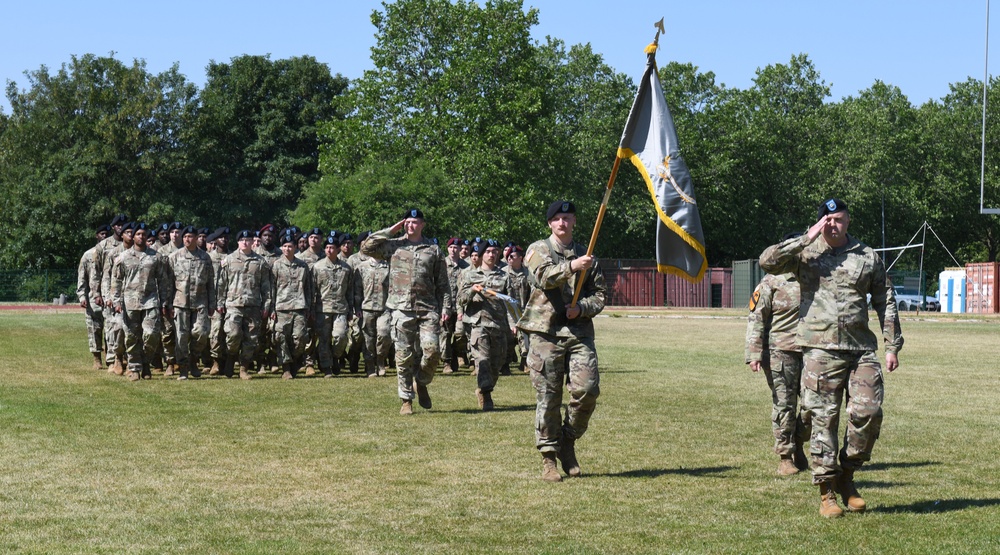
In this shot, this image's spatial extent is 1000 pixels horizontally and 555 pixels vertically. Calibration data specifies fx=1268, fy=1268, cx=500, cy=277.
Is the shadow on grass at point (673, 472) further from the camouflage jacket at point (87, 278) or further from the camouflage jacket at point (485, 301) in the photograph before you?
the camouflage jacket at point (87, 278)

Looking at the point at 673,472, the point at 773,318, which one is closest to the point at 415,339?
the point at 673,472

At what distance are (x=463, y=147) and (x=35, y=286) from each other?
72.5 ft

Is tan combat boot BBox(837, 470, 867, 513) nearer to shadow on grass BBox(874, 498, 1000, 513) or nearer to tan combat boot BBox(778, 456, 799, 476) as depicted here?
shadow on grass BBox(874, 498, 1000, 513)

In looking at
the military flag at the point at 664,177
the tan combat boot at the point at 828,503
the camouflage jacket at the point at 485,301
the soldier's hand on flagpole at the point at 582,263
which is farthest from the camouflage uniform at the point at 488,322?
the tan combat boot at the point at 828,503

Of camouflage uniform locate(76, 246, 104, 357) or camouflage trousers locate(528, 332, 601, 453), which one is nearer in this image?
camouflage trousers locate(528, 332, 601, 453)

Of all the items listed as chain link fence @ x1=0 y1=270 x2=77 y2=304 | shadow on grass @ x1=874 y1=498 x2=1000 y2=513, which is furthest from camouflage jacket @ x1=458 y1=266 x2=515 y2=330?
chain link fence @ x1=0 y1=270 x2=77 y2=304

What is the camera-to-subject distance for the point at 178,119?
70.0m

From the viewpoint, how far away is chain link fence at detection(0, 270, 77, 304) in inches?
2413

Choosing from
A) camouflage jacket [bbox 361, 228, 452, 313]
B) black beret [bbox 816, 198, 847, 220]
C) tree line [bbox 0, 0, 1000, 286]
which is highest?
tree line [bbox 0, 0, 1000, 286]

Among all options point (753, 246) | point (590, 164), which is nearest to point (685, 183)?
point (590, 164)

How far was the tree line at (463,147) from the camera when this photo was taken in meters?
58.2

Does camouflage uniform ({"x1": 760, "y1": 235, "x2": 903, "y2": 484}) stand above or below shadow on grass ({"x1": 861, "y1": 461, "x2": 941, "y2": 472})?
above

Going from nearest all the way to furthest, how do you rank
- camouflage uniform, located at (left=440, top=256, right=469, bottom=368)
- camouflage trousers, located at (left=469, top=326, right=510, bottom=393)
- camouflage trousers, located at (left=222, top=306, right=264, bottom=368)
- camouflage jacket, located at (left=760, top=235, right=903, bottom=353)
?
camouflage jacket, located at (left=760, top=235, right=903, bottom=353)
camouflage trousers, located at (left=469, top=326, right=510, bottom=393)
camouflage trousers, located at (left=222, top=306, right=264, bottom=368)
camouflage uniform, located at (left=440, top=256, right=469, bottom=368)

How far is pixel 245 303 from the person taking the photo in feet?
66.9
